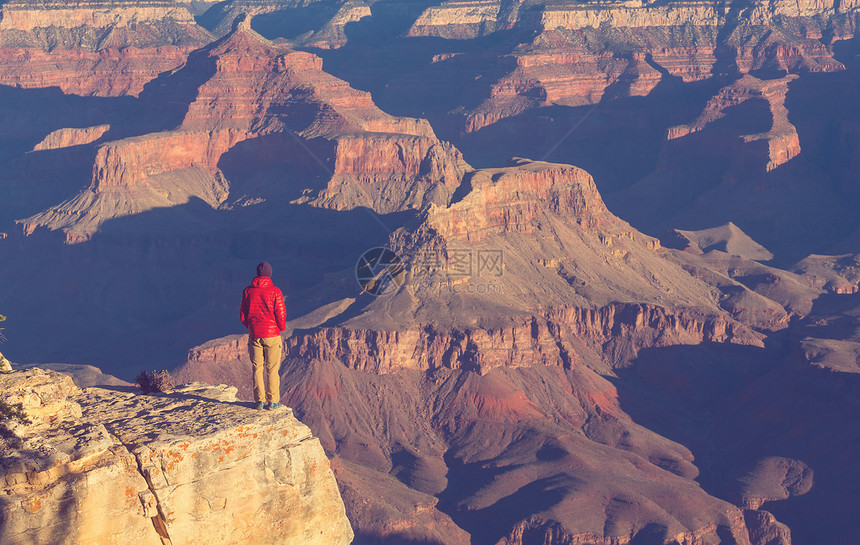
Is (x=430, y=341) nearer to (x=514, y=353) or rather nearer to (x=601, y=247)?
(x=514, y=353)

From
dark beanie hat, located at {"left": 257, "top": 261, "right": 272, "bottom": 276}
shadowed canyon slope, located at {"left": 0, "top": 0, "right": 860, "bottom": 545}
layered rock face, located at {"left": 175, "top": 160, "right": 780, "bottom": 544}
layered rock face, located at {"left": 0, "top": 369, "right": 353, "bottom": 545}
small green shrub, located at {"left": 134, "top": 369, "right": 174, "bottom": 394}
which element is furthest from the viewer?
shadowed canyon slope, located at {"left": 0, "top": 0, "right": 860, "bottom": 545}

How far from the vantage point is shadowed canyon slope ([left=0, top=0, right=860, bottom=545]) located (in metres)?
71.1

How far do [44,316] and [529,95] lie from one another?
97.9 m

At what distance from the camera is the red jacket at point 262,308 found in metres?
23.9

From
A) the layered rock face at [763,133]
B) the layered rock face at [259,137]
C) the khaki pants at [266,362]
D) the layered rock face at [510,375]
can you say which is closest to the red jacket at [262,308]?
the khaki pants at [266,362]

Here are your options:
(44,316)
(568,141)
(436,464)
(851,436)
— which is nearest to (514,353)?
(436,464)

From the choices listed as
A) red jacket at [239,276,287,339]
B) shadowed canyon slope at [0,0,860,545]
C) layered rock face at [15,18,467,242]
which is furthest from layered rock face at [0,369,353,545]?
layered rock face at [15,18,467,242]

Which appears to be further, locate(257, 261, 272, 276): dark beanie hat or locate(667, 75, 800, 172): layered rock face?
locate(667, 75, 800, 172): layered rock face

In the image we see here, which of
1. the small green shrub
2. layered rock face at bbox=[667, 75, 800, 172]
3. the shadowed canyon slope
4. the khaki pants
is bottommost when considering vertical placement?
layered rock face at bbox=[667, 75, 800, 172]

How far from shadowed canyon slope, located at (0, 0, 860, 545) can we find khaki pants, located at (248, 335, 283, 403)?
5.26 feet

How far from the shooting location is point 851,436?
3007 inches

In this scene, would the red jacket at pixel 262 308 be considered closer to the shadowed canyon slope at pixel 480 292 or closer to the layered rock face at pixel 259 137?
the shadowed canyon slope at pixel 480 292

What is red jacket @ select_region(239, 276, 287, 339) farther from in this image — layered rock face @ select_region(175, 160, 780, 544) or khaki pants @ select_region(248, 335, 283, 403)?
layered rock face @ select_region(175, 160, 780, 544)

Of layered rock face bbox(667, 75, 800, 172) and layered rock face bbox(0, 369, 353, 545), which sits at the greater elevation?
layered rock face bbox(0, 369, 353, 545)
